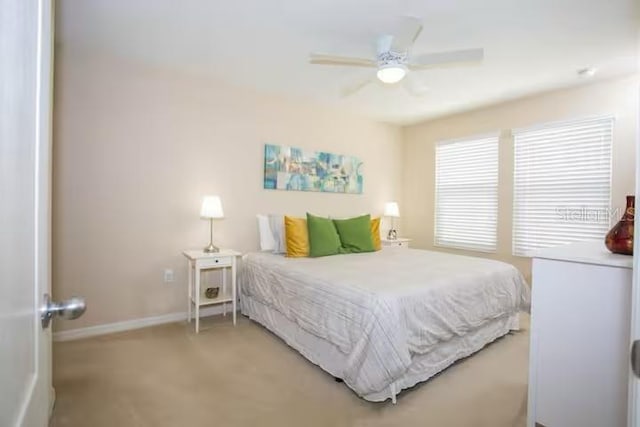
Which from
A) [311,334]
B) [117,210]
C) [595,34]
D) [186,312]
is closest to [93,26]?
[117,210]

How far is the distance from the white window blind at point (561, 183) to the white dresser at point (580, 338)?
93.1 inches

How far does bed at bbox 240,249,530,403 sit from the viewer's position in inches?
74.3

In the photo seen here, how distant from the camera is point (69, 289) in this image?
9.19 ft

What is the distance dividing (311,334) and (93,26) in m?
2.80

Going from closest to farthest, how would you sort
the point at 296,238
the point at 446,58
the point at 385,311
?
the point at 385,311 → the point at 446,58 → the point at 296,238

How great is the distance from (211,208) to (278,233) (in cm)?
78

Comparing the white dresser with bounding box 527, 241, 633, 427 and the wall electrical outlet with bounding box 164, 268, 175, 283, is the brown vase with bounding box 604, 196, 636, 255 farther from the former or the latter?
the wall electrical outlet with bounding box 164, 268, 175, 283

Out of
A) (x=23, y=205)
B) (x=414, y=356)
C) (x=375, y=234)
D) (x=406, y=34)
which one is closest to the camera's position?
(x=23, y=205)

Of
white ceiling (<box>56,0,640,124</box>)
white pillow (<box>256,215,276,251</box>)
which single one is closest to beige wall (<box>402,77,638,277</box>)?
white ceiling (<box>56,0,640,124</box>)

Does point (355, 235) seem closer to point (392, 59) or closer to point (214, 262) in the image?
point (214, 262)

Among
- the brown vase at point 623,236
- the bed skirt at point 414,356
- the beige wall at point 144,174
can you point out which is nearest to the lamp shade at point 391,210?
the beige wall at point 144,174

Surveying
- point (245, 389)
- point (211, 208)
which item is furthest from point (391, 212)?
point (245, 389)

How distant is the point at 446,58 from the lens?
2.33 meters

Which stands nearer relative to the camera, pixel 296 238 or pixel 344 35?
pixel 344 35
